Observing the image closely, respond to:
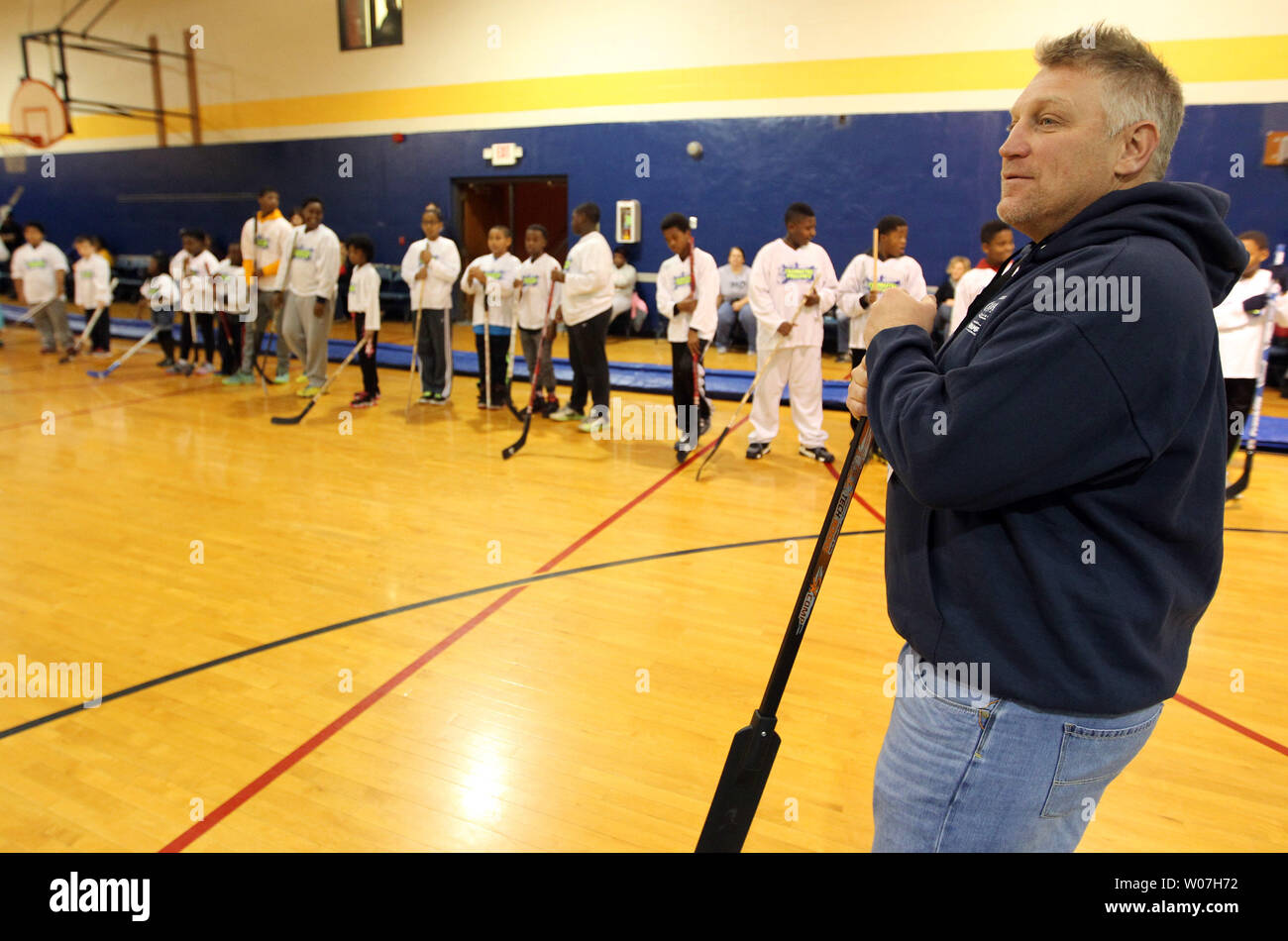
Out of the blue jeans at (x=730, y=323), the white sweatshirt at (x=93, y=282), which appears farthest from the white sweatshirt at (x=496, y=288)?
the white sweatshirt at (x=93, y=282)

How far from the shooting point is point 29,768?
2639mm

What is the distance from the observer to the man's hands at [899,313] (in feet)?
3.92

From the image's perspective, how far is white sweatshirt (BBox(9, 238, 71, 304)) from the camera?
10648mm

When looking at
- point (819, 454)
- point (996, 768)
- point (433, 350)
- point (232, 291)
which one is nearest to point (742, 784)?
point (996, 768)

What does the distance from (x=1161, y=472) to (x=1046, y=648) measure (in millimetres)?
267

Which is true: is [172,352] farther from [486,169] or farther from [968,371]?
[968,371]

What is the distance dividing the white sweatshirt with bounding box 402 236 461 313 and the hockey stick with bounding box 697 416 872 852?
7180 mm

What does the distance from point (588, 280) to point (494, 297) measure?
1281 millimetres

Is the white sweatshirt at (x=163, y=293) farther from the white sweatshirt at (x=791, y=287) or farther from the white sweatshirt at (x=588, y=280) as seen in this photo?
the white sweatshirt at (x=791, y=287)

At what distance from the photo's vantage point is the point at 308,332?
8.40 metres

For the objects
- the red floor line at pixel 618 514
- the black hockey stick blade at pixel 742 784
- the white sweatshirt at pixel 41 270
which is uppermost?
the white sweatshirt at pixel 41 270

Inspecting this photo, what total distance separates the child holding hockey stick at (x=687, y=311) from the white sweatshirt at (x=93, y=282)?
819cm

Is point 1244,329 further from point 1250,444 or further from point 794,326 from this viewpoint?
point 794,326

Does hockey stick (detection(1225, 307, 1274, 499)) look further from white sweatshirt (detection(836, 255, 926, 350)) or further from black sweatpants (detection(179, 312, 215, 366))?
black sweatpants (detection(179, 312, 215, 366))
